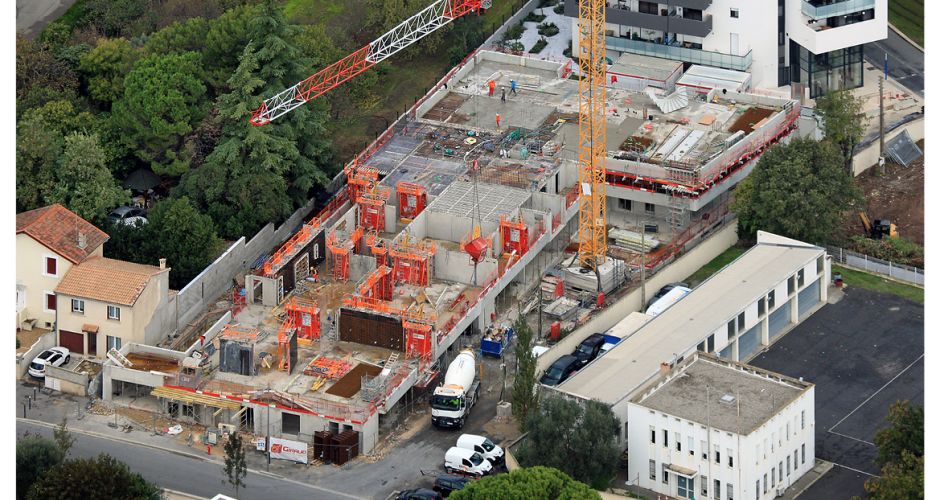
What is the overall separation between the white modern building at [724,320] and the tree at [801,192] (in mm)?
2373

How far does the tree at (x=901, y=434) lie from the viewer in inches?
4968

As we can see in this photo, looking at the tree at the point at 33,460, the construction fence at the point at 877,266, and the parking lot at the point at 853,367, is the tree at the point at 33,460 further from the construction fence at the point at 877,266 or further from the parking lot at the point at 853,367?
the construction fence at the point at 877,266

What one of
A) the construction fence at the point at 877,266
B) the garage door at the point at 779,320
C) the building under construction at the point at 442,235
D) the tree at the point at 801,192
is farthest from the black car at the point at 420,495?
the construction fence at the point at 877,266

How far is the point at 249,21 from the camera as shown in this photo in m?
169

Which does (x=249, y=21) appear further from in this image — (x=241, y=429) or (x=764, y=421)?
(x=764, y=421)

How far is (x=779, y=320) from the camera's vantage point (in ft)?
489

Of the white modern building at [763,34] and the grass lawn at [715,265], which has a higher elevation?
the white modern building at [763,34]

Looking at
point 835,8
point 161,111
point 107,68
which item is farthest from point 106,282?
point 835,8

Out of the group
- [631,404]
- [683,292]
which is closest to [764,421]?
[631,404]

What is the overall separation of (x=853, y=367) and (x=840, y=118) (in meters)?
28.9

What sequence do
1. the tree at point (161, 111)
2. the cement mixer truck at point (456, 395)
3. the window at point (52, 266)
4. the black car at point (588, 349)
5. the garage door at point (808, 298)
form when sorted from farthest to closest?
the tree at point (161, 111) → the garage door at point (808, 298) → the window at point (52, 266) → the black car at point (588, 349) → the cement mixer truck at point (456, 395)

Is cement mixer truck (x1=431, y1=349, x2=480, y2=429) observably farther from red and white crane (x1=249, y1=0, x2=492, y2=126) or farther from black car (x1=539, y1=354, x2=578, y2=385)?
red and white crane (x1=249, y1=0, x2=492, y2=126)

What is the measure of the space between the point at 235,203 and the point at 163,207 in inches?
234

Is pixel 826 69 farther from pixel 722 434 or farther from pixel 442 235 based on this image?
pixel 722 434
